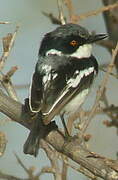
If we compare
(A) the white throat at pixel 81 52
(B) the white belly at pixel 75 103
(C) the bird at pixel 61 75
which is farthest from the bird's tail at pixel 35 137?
(A) the white throat at pixel 81 52

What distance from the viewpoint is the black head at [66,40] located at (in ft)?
13.6

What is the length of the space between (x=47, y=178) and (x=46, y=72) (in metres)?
1.49

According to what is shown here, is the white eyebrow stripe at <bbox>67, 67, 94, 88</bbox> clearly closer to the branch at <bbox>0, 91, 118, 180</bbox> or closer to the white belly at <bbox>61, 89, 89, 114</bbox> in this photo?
the white belly at <bbox>61, 89, 89, 114</bbox>

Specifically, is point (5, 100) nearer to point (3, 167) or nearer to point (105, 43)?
point (105, 43)

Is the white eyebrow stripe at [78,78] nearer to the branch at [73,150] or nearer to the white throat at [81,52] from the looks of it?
the white throat at [81,52]

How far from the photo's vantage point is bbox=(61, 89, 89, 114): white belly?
402 cm

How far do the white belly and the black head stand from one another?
33cm

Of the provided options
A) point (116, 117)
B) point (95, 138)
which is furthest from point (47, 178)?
point (116, 117)

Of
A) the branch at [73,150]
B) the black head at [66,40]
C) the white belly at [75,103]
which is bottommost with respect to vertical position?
the white belly at [75,103]

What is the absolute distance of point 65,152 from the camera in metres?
3.47

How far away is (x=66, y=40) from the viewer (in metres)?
4.20

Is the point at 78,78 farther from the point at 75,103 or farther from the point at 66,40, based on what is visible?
the point at 66,40

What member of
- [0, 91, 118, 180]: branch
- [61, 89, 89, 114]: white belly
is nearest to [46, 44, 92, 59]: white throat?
[61, 89, 89, 114]: white belly

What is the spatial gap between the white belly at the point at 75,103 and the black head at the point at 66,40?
331mm
